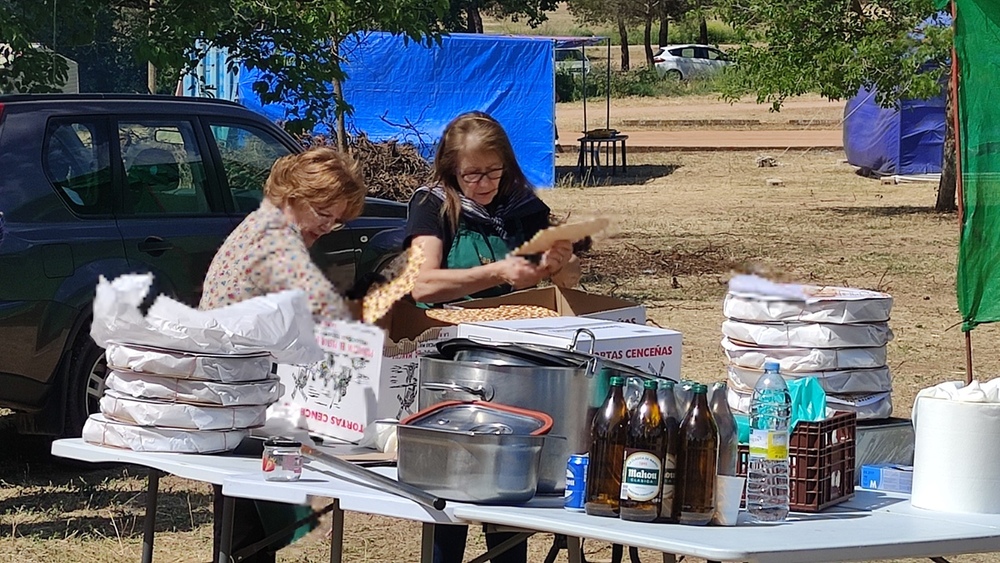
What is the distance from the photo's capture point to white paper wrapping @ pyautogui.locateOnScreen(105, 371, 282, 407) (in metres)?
3.36

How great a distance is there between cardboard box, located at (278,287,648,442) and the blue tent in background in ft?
59.5

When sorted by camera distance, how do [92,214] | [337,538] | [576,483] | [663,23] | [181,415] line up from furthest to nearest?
[663,23] < [92,214] < [337,538] < [181,415] < [576,483]

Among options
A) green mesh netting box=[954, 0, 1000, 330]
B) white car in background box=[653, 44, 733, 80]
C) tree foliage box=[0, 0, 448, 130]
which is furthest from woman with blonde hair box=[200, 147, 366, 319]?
white car in background box=[653, 44, 733, 80]

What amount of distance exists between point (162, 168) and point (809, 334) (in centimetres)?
426

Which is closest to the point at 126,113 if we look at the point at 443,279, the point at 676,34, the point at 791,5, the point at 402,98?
the point at 443,279

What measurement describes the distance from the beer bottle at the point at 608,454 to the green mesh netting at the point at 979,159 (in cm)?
286

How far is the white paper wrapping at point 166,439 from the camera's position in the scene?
3.42 metres

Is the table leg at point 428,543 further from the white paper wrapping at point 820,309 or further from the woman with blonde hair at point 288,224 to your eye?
the white paper wrapping at point 820,309

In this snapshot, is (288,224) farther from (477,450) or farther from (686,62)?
(686,62)

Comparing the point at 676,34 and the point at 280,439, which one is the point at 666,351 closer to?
the point at 280,439

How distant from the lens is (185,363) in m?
3.32

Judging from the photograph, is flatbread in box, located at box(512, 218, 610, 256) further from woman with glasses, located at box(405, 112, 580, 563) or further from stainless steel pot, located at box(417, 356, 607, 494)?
woman with glasses, located at box(405, 112, 580, 563)

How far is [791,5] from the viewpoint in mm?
16781

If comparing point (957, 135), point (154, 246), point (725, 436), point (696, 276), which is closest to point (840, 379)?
point (725, 436)
